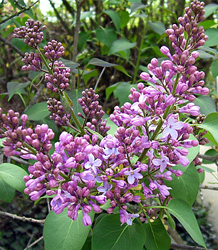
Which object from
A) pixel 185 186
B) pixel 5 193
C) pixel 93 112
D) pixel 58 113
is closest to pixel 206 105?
pixel 185 186

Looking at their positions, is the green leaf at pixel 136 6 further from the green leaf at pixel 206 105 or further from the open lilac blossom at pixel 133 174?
the open lilac blossom at pixel 133 174

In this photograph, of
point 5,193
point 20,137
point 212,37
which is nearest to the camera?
point 20,137

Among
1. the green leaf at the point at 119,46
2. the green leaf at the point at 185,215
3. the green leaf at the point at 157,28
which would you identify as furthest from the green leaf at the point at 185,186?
the green leaf at the point at 157,28

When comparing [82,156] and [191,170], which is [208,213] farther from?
[82,156]

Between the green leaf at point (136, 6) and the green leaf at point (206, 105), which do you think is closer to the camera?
the green leaf at point (206, 105)

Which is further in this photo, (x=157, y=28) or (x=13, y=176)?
(x=157, y=28)

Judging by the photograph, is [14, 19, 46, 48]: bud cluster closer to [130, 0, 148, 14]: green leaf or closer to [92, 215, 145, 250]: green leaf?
[92, 215, 145, 250]: green leaf

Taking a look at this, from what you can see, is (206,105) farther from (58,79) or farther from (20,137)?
(20,137)
